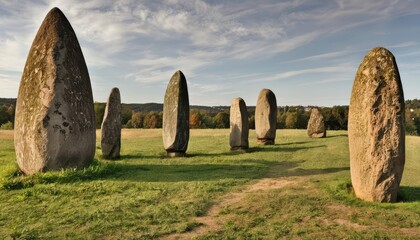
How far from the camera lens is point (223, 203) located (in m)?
9.41

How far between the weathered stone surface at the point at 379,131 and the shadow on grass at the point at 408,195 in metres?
0.50

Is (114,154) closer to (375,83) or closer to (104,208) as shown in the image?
(104,208)

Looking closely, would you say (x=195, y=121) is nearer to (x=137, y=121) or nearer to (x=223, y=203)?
(x=137, y=121)

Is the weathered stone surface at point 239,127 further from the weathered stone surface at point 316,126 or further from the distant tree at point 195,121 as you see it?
the distant tree at point 195,121

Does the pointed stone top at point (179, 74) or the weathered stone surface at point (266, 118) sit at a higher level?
the pointed stone top at point (179, 74)

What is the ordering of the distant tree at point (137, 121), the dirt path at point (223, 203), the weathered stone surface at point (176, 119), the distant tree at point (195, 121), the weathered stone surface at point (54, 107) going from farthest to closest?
the distant tree at point (195, 121) → the distant tree at point (137, 121) → the weathered stone surface at point (176, 119) → the weathered stone surface at point (54, 107) → the dirt path at point (223, 203)

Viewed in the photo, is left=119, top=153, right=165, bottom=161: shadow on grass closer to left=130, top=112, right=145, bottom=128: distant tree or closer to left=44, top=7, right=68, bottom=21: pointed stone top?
left=44, top=7, right=68, bottom=21: pointed stone top

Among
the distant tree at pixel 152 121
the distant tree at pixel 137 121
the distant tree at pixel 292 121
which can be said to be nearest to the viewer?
the distant tree at pixel 292 121

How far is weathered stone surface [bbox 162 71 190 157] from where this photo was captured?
61.9 feet

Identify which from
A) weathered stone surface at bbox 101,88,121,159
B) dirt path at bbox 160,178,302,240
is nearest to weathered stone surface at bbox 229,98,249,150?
weathered stone surface at bbox 101,88,121,159

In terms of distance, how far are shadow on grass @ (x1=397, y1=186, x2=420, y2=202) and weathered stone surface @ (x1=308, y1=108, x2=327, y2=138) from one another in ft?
66.6

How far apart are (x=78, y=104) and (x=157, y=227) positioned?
7081 mm

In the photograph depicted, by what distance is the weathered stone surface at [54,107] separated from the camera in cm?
1193

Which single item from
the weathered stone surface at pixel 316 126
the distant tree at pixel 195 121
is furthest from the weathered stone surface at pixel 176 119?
the distant tree at pixel 195 121
